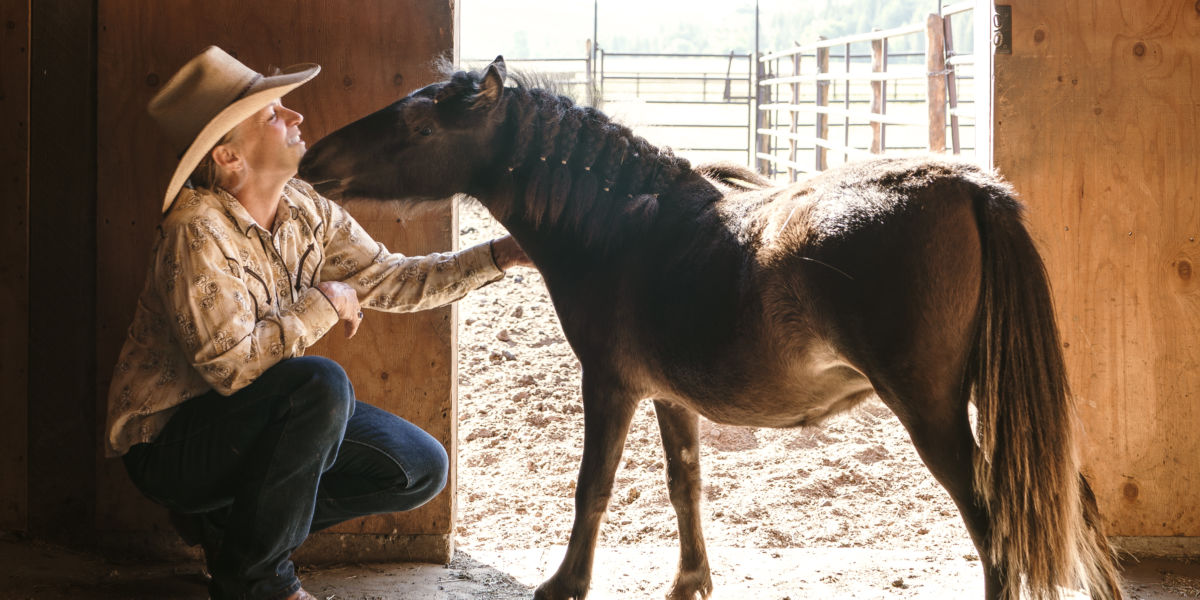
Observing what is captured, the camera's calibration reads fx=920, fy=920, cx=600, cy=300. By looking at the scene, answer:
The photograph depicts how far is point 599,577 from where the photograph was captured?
330 centimetres

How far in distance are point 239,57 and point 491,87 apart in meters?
1.10

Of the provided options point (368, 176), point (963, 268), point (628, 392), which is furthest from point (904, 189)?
point (368, 176)

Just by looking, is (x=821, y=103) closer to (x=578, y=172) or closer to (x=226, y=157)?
(x=578, y=172)

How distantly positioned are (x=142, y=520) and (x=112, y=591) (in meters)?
0.37

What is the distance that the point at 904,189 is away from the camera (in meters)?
2.20

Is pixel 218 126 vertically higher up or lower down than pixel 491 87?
lower down

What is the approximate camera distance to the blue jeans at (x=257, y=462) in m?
2.43

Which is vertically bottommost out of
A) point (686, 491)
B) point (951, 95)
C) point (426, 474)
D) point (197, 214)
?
point (686, 491)

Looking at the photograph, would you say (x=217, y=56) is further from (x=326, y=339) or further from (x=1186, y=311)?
(x=1186, y=311)

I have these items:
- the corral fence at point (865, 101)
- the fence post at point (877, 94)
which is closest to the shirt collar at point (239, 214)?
the corral fence at point (865, 101)

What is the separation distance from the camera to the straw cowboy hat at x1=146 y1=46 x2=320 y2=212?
97.6 inches

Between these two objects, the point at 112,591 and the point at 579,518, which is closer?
the point at 579,518

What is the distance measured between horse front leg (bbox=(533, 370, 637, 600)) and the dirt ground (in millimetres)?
401

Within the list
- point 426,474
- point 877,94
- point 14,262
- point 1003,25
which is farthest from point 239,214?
point 877,94
